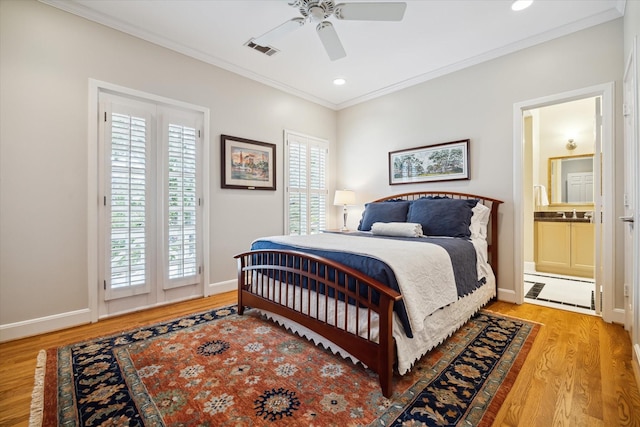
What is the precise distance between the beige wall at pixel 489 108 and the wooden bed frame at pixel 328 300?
2354 millimetres

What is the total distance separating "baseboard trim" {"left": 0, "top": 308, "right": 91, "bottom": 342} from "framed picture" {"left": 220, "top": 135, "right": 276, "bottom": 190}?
189 centimetres

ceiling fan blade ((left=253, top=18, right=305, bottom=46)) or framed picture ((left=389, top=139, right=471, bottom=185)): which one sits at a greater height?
ceiling fan blade ((left=253, top=18, right=305, bottom=46))

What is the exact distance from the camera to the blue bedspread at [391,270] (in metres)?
1.72

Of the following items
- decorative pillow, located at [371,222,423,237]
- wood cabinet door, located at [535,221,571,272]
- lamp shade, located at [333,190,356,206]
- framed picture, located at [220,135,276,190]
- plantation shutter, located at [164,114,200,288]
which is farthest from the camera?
lamp shade, located at [333,190,356,206]

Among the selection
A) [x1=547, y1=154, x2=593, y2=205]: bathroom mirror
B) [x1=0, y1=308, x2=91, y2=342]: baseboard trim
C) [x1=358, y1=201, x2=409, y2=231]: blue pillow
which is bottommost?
[x1=0, y1=308, x2=91, y2=342]: baseboard trim

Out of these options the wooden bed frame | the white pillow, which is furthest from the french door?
the white pillow

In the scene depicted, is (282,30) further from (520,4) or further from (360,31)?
(520,4)

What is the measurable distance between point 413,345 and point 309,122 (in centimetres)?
377

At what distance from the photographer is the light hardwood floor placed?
146 cm

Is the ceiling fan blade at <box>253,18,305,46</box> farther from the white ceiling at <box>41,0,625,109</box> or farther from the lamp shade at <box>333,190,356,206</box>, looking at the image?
the lamp shade at <box>333,190,356,206</box>

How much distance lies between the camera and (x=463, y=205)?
3.11m

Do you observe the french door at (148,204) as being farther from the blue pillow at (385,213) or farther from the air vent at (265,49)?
the blue pillow at (385,213)

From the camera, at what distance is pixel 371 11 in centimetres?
217

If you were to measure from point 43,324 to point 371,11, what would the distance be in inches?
146
